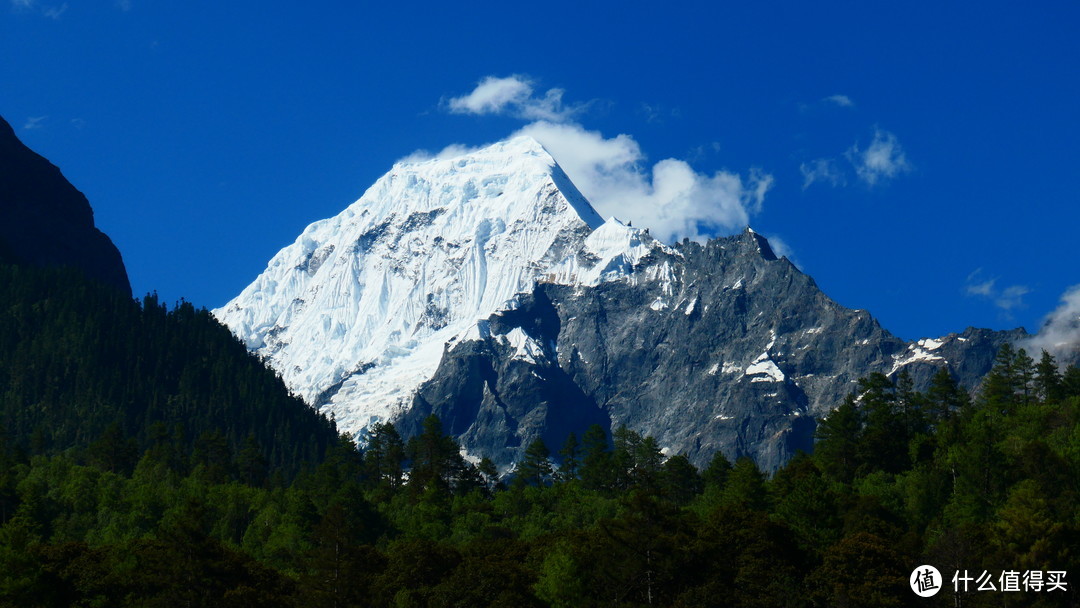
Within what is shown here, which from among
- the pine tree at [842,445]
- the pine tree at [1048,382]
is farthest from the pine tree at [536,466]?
the pine tree at [1048,382]

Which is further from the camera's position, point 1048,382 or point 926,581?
point 1048,382

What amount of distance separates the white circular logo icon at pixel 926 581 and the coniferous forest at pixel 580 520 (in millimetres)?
701

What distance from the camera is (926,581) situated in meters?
86.0

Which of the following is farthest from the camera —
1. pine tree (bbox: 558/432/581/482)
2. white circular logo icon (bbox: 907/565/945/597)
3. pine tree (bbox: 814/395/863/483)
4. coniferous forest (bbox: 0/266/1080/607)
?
pine tree (bbox: 558/432/581/482)

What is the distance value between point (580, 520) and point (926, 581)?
156 ft

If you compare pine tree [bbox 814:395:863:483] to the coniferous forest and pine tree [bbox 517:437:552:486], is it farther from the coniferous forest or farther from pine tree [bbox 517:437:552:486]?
pine tree [bbox 517:437:552:486]

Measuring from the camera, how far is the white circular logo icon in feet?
280

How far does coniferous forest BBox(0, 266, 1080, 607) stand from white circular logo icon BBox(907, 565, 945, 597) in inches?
27.6

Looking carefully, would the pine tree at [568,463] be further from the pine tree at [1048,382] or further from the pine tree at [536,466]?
the pine tree at [1048,382]

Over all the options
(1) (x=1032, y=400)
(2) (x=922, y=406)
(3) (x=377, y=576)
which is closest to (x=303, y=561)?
(3) (x=377, y=576)

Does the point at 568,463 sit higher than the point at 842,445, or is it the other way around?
the point at 568,463

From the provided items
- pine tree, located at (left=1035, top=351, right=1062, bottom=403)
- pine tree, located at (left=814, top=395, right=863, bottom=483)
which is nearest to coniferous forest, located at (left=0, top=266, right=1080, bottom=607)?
pine tree, located at (left=814, top=395, right=863, bottom=483)

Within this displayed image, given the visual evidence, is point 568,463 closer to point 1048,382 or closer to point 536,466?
point 536,466

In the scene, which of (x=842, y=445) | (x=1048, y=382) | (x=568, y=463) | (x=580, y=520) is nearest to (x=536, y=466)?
(x=568, y=463)
